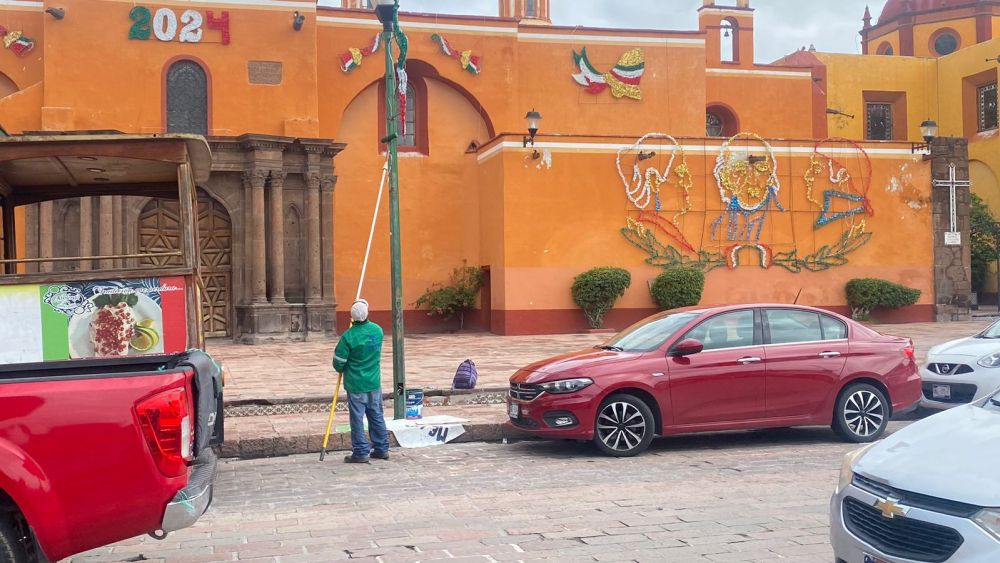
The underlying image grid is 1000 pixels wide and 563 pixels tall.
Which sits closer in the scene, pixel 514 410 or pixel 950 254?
pixel 514 410

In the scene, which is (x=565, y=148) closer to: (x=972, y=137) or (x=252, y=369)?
(x=252, y=369)

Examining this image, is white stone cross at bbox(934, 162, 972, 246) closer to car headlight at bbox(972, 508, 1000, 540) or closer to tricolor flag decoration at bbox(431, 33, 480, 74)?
tricolor flag decoration at bbox(431, 33, 480, 74)

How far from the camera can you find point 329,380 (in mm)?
15984

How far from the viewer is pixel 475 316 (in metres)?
28.6

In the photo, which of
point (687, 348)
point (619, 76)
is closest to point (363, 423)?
point (687, 348)

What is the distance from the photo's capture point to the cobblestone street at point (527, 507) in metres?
6.39

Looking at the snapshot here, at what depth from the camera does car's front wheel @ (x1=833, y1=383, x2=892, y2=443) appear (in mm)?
10570

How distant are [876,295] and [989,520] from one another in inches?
966

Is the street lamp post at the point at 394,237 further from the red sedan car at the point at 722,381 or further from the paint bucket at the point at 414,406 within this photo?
the red sedan car at the point at 722,381

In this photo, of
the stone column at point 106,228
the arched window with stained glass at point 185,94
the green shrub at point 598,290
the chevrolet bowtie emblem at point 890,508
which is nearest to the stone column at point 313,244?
the arched window with stained glass at point 185,94

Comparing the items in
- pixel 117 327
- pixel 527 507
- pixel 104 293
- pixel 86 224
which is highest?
pixel 86 224

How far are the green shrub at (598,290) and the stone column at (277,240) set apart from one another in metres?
7.59

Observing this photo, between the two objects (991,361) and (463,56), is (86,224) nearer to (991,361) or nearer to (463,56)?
(463,56)

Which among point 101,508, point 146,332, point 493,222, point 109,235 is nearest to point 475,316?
point 493,222
